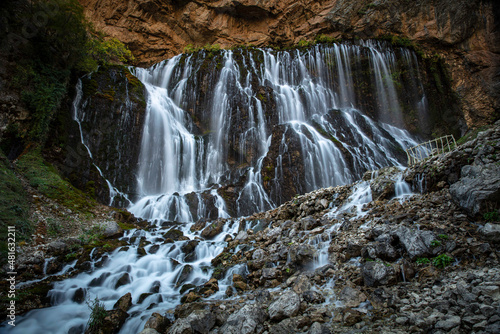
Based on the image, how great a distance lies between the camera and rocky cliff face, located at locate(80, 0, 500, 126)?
19.2 meters

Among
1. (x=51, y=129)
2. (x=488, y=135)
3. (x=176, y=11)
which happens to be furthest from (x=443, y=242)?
(x=176, y=11)

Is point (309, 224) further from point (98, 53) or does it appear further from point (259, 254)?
point (98, 53)

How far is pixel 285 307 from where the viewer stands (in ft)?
12.4

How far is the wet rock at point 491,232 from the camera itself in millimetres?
3704

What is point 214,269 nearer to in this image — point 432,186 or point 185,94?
point 432,186

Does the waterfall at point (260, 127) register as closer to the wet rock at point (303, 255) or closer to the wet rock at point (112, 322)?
the wet rock at point (112, 322)

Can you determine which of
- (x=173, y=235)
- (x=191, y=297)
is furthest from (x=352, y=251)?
(x=173, y=235)

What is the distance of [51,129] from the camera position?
1228 centimetres

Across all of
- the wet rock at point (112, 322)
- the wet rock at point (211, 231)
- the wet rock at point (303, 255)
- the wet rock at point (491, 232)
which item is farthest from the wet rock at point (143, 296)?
the wet rock at point (491, 232)

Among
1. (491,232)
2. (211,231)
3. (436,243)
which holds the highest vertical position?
(211,231)

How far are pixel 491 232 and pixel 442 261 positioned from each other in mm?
887

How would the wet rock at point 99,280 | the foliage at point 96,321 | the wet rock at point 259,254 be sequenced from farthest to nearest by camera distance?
the wet rock at point 259,254, the wet rock at point 99,280, the foliage at point 96,321

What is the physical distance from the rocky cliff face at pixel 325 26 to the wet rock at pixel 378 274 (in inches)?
858

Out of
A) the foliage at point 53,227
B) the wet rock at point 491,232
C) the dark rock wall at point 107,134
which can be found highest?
the dark rock wall at point 107,134
